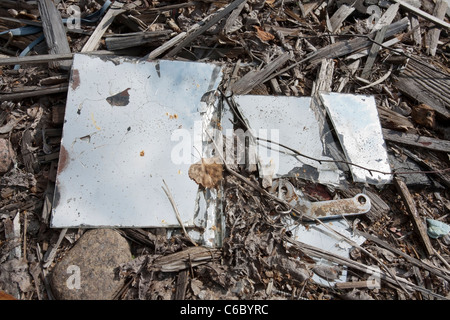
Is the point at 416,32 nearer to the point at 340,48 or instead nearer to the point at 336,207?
the point at 340,48

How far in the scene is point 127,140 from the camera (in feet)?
8.03

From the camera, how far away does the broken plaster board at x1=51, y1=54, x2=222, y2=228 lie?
2303 mm

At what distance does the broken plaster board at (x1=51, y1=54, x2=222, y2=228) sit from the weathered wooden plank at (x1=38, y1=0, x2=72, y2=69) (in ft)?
0.99

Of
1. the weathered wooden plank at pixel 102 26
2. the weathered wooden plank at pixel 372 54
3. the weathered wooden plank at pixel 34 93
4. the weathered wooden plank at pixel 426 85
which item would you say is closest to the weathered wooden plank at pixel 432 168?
the weathered wooden plank at pixel 426 85

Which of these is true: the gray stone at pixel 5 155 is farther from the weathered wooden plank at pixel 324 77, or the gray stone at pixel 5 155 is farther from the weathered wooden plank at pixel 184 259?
the weathered wooden plank at pixel 324 77

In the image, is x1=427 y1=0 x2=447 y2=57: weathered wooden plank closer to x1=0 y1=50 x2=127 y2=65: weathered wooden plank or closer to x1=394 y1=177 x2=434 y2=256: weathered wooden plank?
x1=394 y1=177 x2=434 y2=256: weathered wooden plank

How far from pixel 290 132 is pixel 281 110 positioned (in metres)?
0.22

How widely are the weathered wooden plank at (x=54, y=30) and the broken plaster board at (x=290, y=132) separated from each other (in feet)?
5.28

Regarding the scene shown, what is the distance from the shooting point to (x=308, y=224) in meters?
2.46

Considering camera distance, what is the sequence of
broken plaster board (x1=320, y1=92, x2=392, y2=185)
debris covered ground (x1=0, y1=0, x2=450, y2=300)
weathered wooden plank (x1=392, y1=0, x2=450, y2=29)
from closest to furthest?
debris covered ground (x1=0, y1=0, x2=450, y2=300) < broken plaster board (x1=320, y1=92, x2=392, y2=185) < weathered wooden plank (x1=392, y1=0, x2=450, y2=29)

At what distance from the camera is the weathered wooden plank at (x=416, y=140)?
280 cm

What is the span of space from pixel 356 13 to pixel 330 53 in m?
0.69

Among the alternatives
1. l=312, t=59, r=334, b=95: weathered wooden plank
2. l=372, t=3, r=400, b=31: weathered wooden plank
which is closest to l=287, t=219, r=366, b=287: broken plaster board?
l=312, t=59, r=334, b=95: weathered wooden plank
